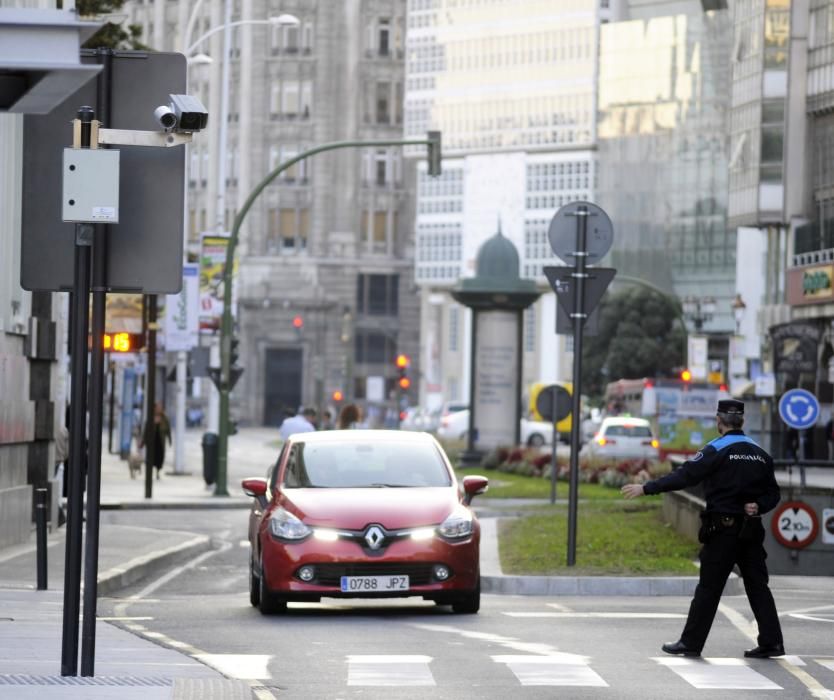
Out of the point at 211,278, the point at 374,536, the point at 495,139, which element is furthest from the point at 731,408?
the point at 495,139

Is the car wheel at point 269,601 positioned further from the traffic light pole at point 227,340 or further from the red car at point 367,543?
the traffic light pole at point 227,340

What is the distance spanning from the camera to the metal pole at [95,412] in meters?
10.7

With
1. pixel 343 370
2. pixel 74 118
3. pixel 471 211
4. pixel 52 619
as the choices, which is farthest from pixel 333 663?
pixel 471 211

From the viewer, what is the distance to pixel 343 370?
144 metres

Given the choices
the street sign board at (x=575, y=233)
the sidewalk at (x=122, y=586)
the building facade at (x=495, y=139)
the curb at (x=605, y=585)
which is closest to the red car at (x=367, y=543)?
the sidewalk at (x=122, y=586)

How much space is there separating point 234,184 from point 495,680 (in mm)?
134809

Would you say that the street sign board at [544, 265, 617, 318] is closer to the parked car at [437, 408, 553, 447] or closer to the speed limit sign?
the speed limit sign

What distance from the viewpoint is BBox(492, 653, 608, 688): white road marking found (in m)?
12.8

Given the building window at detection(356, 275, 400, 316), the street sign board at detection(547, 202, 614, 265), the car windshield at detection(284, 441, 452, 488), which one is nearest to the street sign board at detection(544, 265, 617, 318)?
the street sign board at detection(547, 202, 614, 265)

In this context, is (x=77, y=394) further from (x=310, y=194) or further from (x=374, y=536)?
(x=310, y=194)

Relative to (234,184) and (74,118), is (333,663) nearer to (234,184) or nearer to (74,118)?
(74,118)

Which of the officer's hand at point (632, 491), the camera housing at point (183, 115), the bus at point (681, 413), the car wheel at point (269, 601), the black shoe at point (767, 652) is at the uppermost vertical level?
the camera housing at point (183, 115)

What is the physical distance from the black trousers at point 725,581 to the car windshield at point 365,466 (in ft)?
13.9

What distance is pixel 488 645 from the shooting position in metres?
15.0
